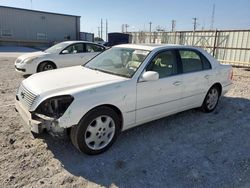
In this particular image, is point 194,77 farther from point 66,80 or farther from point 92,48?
point 92,48

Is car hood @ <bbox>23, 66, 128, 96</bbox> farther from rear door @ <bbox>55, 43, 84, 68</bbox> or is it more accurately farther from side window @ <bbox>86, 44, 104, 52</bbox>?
side window @ <bbox>86, 44, 104, 52</bbox>

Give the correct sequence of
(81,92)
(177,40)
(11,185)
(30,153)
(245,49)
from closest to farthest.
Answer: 1. (11,185)
2. (81,92)
3. (30,153)
4. (245,49)
5. (177,40)

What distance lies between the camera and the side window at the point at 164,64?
13.3 ft

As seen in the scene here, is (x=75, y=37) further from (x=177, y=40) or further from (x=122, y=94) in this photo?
(x=122, y=94)

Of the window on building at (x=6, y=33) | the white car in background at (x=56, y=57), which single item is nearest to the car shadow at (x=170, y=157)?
the white car in background at (x=56, y=57)

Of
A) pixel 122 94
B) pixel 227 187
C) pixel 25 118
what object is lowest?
pixel 227 187

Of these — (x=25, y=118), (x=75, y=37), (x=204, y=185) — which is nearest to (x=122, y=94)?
(x=25, y=118)

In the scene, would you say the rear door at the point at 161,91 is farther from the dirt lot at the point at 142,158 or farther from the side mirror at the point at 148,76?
the dirt lot at the point at 142,158

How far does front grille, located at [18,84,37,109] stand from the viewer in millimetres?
3265

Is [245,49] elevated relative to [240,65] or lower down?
elevated

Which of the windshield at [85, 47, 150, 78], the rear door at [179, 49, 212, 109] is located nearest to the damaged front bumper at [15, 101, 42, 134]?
the windshield at [85, 47, 150, 78]

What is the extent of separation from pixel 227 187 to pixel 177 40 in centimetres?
1601

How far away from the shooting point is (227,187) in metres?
2.90

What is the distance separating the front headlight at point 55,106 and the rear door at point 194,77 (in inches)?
91.4
